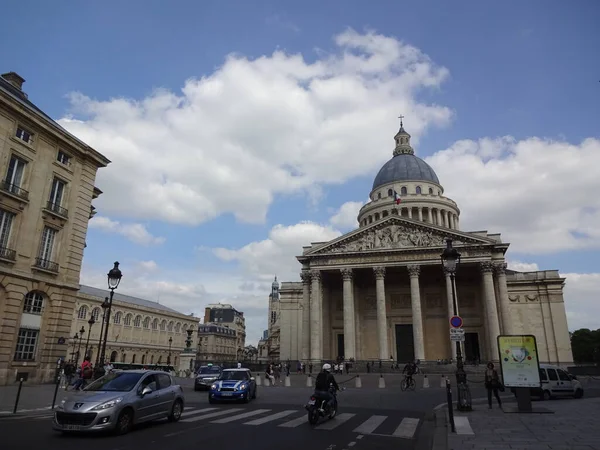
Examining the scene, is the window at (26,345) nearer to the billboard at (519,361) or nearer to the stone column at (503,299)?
the billboard at (519,361)

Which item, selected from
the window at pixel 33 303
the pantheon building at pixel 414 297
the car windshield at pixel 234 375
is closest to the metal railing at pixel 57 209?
the window at pixel 33 303

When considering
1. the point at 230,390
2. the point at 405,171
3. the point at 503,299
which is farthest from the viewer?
the point at 405,171

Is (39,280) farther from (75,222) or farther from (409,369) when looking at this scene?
(409,369)

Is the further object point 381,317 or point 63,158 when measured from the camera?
point 381,317

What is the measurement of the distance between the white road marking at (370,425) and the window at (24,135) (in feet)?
82.3

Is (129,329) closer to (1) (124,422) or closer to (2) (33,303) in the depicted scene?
(2) (33,303)

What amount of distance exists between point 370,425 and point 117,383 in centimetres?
724

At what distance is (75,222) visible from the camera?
29766mm

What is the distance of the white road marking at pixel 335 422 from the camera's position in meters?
12.4

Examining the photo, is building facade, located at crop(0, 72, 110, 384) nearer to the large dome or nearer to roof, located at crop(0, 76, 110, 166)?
roof, located at crop(0, 76, 110, 166)

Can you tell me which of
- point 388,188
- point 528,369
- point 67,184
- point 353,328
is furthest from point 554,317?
point 67,184

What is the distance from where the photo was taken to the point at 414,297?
50344 mm

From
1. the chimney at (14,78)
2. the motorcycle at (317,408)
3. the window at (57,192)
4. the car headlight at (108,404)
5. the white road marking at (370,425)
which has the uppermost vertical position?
the chimney at (14,78)

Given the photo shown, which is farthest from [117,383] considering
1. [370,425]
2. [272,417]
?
[370,425]
